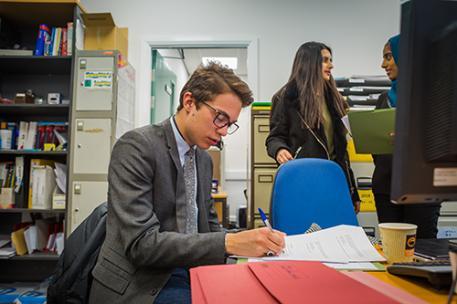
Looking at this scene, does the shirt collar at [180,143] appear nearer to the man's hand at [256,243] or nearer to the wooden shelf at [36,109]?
the man's hand at [256,243]

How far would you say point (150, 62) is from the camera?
11.3ft

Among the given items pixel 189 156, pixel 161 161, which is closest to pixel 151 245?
pixel 161 161

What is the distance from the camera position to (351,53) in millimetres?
3416

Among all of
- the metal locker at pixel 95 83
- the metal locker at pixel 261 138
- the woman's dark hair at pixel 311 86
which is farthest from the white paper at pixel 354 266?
the metal locker at pixel 95 83

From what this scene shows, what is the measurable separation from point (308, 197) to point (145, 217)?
602 mm

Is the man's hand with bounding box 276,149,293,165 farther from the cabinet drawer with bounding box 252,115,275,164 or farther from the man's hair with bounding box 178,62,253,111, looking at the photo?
the cabinet drawer with bounding box 252,115,275,164

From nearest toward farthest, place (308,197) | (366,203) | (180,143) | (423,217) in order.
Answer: (180,143), (308,197), (423,217), (366,203)

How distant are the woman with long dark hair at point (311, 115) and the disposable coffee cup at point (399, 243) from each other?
36.0 inches

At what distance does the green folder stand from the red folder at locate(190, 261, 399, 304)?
0.71m

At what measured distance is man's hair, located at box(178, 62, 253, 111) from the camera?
111cm

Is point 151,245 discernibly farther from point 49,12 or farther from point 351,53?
point 351,53

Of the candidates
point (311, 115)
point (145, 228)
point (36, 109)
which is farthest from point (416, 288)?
point (36, 109)

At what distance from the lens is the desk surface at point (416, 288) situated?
1.82 ft

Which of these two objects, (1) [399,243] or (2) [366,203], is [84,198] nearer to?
(2) [366,203]
